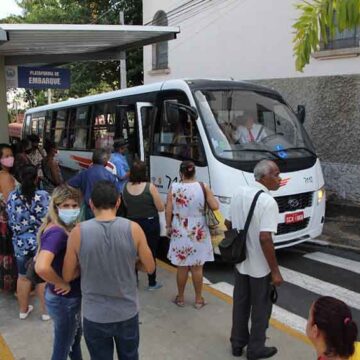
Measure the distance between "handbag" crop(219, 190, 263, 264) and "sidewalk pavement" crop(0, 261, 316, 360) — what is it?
83 cm

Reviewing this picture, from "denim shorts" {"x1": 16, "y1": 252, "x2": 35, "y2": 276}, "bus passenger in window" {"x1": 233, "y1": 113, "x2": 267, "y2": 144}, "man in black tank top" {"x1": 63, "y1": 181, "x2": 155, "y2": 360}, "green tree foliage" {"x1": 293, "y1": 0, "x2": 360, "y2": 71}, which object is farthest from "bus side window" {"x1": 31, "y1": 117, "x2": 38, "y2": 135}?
"man in black tank top" {"x1": 63, "y1": 181, "x2": 155, "y2": 360}

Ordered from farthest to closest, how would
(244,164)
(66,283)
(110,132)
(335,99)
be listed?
(335,99) < (110,132) < (244,164) < (66,283)

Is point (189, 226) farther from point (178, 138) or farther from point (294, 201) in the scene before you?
point (178, 138)

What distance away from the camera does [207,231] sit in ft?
15.7

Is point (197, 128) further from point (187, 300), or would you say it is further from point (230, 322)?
point (230, 322)

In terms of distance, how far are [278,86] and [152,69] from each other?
6.41 metres

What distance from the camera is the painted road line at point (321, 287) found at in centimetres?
541

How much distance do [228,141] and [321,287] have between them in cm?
220

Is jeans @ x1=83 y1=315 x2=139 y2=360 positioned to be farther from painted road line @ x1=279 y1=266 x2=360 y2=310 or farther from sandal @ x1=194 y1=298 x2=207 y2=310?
painted road line @ x1=279 y1=266 x2=360 y2=310

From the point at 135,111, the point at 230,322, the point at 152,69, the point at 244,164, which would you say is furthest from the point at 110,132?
the point at 152,69

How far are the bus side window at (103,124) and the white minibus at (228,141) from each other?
99cm

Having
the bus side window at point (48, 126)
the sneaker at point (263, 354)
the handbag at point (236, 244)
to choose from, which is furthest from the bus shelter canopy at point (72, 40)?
the sneaker at point (263, 354)

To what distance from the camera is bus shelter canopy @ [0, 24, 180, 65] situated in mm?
6160

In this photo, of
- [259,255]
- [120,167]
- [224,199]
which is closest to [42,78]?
[120,167]
